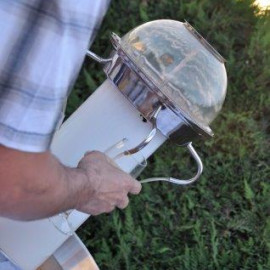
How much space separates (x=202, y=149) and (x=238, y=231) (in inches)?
15.4

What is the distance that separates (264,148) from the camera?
9.16 feet

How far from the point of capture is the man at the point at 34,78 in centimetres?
119

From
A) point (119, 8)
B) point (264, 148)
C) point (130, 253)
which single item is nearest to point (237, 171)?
point (264, 148)

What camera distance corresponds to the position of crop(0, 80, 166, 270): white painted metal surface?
182cm

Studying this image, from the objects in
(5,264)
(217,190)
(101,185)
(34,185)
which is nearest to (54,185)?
(34,185)

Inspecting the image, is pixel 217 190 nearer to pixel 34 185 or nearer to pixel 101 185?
pixel 101 185

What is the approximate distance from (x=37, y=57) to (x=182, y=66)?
690 millimetres

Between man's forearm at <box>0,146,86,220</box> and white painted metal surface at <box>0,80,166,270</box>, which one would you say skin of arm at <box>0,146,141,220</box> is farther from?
white painted metal surface at <box>0,80,166,270</box>

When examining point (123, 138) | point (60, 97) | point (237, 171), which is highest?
point (60, 97)

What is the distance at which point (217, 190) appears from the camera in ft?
9.09

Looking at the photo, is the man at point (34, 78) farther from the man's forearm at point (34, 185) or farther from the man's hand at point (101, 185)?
the man's hand at point (101, 185)

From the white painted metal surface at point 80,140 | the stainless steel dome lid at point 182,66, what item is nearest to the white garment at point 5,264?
the white painted metal surface at point 80,140

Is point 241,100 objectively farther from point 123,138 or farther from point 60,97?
point 60,97

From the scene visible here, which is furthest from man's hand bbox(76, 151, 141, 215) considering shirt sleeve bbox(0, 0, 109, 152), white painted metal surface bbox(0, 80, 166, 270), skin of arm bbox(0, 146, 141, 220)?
shirt sleeve bbox(0, 0, 109, 152)
